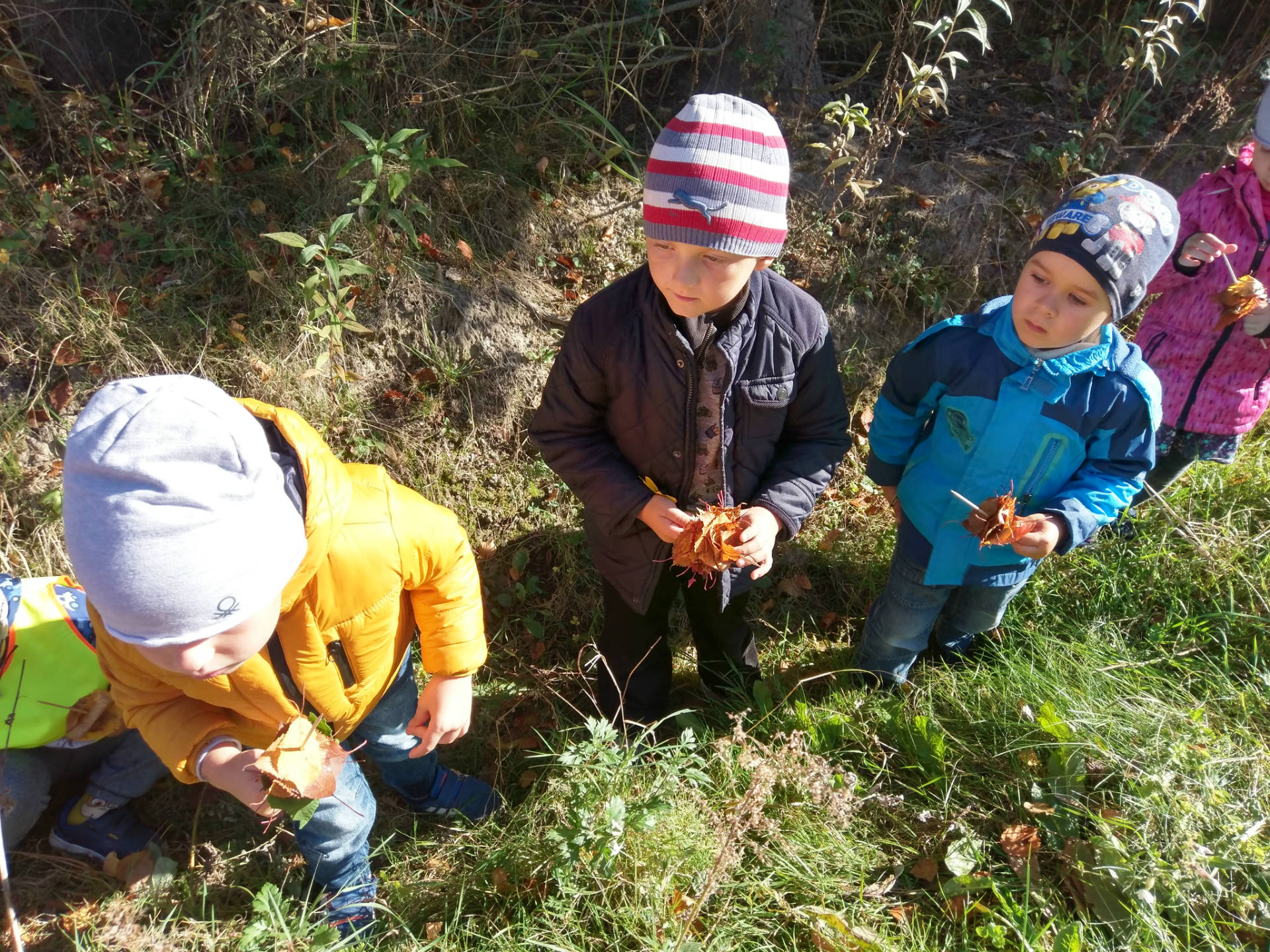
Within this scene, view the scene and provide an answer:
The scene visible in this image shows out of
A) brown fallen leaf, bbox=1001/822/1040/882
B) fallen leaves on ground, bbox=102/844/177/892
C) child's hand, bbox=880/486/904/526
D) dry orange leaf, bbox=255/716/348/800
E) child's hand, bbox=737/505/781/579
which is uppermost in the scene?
child's hand, bbox=737/505/781/579

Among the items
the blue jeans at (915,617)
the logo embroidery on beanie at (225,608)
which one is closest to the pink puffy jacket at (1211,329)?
the blue jeans at (915,617)

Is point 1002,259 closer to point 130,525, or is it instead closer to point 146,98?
point 130,525

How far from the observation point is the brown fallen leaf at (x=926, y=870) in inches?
94.0

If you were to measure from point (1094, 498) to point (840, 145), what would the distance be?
1962 mm

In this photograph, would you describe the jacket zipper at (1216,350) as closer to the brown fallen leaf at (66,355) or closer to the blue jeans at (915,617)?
the blue jeans at (915,617)

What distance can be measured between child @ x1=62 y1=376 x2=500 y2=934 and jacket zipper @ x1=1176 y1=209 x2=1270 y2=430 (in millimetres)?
2791

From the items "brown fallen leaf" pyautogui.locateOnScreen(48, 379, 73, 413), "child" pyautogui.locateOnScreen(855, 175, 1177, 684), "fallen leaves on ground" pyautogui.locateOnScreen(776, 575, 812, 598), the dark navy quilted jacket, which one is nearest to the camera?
"child" pyautogui.locateOnScreen(855, 175, 1177, 684)

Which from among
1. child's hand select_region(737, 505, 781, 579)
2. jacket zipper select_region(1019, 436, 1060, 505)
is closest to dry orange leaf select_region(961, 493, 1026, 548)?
jacket zipper select_region(1019, 436, 1060, 505)

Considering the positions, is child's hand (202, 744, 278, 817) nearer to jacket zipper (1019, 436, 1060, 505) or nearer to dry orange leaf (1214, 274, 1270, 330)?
jacket zipper (1019, 436, 1060, 505)

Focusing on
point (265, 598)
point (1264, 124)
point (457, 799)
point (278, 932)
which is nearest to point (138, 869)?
point (278, 932)

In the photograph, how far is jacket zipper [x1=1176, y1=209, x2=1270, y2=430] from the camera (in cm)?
272

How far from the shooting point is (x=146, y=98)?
366 cm

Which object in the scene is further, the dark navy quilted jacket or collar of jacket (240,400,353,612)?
the dark navy quilted jacket

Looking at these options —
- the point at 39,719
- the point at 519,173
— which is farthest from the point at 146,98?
the point at 39,719
